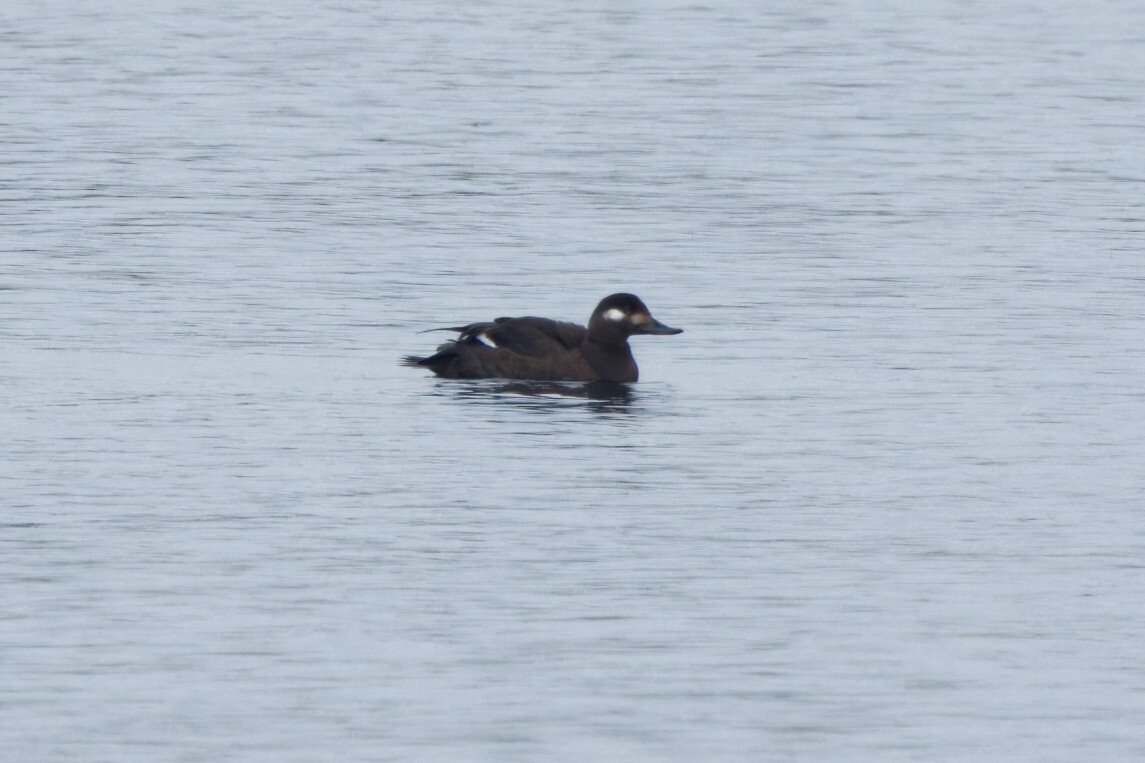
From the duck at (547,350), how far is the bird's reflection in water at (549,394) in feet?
0.20

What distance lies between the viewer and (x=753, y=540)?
1250cm

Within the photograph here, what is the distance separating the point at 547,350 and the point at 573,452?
2.70m

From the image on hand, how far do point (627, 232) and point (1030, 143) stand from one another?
403 inches

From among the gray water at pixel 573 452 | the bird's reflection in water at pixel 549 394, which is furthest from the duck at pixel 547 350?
the gray water at pixel 573 452

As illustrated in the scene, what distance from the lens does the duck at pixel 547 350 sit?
17266 millimetres

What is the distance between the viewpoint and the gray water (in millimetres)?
9961

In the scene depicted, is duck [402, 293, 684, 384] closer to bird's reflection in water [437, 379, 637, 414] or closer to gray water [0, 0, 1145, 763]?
bird's reflection in water [437, 379, 637, 414]

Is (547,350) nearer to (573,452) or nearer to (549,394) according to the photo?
(549,394)

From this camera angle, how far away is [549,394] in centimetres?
1709

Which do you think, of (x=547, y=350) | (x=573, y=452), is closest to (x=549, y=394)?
(x=547, y=350)

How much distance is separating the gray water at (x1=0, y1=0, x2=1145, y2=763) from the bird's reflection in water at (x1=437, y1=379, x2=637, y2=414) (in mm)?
68

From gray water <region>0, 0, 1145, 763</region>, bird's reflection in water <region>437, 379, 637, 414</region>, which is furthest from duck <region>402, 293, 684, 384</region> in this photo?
gray water <region>0, 0, 1145, 763</region>

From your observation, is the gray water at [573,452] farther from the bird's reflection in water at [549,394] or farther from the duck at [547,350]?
the duck at [547,350]

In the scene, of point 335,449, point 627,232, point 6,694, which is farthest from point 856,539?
point 627,232
